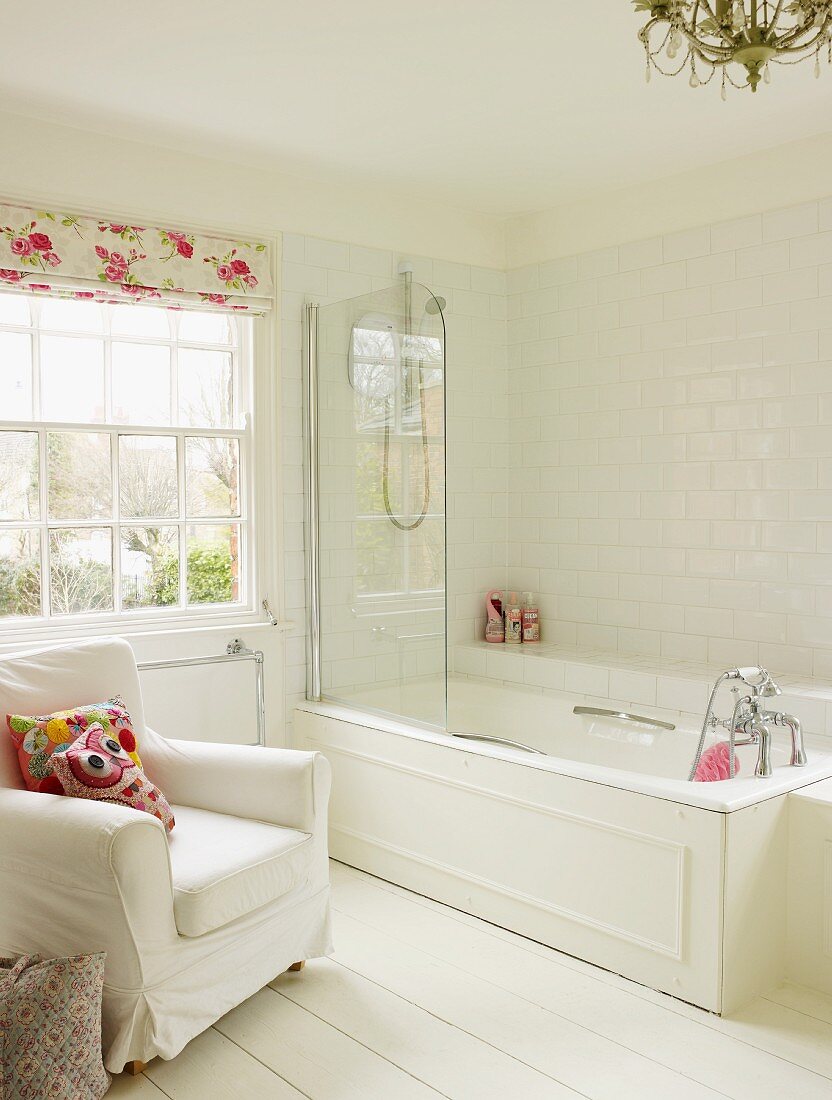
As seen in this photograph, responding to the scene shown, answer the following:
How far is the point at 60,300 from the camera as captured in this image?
3516 mm

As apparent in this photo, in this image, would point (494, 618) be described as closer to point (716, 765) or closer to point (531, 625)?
Result: point (531, 625)

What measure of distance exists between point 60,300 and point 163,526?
89 cm

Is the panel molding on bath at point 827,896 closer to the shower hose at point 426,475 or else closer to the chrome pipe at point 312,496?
the shower hose at point 426,475

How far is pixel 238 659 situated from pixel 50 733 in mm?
1270

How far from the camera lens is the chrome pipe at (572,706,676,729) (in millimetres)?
3600

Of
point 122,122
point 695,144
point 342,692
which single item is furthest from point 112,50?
point 342,692

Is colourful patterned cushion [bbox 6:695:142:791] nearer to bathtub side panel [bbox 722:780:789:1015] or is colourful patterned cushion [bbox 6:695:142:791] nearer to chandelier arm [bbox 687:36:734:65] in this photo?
bathtub side panel [bbox 722:780:789:1015]

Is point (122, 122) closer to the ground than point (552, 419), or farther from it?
farther from it

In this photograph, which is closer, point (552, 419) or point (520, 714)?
point (520, 714)

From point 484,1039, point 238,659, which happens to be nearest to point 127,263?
point 238,659

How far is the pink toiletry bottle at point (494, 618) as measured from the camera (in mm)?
4539

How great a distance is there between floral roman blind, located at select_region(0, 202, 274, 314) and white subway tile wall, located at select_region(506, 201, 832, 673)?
1.40 meters

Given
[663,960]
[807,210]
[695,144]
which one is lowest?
[663,960]

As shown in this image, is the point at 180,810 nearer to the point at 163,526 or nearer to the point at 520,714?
the point at 163,526
